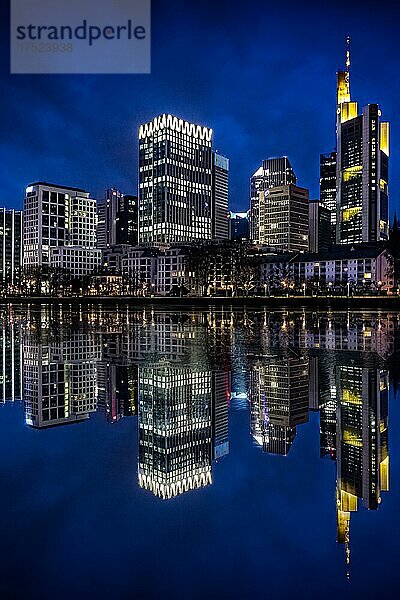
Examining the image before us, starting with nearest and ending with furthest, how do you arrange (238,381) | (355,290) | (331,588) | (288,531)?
(331,588) → (288,531) → (238,381) → (355,290)

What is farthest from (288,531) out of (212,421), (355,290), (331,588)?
(355,290)

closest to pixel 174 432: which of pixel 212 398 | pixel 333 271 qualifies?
pixel 212 398

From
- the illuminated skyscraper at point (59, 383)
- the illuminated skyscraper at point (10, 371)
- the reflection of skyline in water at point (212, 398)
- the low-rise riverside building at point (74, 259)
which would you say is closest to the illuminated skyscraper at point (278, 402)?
Answer: the reflection of skyline in water at point (212, 398)

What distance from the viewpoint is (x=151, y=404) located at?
9.91m

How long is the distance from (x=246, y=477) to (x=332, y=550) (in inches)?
74.5

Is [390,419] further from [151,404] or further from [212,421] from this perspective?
[151,404]

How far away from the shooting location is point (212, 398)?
10.5m

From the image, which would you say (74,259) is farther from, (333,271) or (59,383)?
(59,383)

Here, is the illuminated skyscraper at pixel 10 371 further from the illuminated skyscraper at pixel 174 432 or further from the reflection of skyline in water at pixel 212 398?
the illuminated skyscraper at pixel 174 432

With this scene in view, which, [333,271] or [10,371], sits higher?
[333,271]

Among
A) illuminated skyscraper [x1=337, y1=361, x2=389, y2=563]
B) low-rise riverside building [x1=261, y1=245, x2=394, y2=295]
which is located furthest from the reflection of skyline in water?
low-rise riverside building [x1=261, y1=245, x2=394, y2=295]

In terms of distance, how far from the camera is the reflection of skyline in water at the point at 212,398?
6.69 metres

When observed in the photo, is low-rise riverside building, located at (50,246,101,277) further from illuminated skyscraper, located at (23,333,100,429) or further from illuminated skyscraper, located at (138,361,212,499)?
illuminated skyscraper, located at (138,361,212,499)

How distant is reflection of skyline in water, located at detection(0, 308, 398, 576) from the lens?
669cm
